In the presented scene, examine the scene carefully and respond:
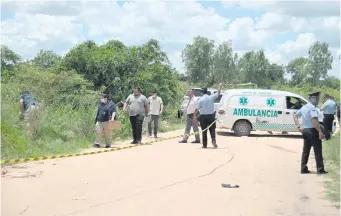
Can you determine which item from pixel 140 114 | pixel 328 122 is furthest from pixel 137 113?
pixel 328 122

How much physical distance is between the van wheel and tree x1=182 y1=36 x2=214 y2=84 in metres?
43.9

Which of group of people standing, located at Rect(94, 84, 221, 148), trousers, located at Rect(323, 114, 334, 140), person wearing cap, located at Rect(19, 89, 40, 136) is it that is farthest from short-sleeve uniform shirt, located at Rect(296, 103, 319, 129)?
trousers, located at Rect(323, 114, 334, 140)

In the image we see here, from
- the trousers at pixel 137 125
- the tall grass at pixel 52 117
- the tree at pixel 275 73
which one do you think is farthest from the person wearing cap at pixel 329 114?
the tree at pixel 275 73

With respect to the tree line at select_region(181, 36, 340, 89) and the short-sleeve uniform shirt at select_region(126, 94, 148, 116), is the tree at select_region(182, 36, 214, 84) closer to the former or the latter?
the tree line at select_region(181, 36, 340, 89)

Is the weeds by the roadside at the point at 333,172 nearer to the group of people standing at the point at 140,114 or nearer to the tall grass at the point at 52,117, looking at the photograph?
the group of people standing at the point at 140,114

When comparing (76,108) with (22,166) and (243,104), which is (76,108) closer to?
(243,104)

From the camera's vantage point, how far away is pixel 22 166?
1034 cm

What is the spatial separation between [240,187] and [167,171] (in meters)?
1.90

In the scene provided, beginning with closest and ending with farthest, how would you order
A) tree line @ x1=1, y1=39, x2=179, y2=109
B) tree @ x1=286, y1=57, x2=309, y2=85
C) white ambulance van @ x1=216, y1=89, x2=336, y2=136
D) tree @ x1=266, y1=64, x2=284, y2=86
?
1. white ambulance van @ x1=216, y1=89, x2=336, y2=136
2. tree line @ x1=1, y1=39, x2=179, y2=109
3. tree @ x1=266, y1=64, x2=284, y2=86
4. tree @ x1=286, y1=57, x2=309, y2=85

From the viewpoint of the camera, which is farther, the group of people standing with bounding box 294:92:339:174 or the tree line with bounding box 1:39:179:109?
the tree line with bounding box 1:39:179:109

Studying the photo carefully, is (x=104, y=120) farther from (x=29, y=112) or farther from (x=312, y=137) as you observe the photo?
(x=312, y=137)

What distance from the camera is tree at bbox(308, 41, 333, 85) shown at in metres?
66.8

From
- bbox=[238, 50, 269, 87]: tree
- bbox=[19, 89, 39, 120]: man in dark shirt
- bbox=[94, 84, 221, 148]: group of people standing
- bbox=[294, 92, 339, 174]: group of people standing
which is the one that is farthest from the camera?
bbox=[238, 50, 269, 87]: tree

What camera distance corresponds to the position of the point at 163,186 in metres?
9.09
